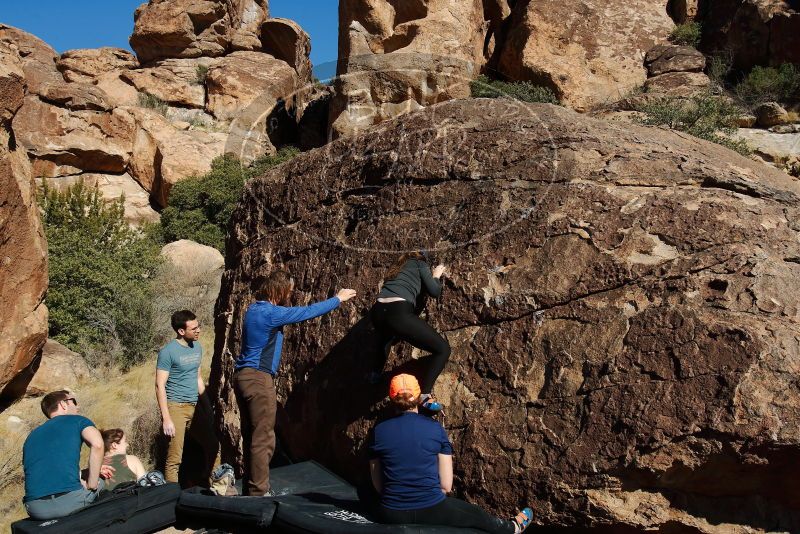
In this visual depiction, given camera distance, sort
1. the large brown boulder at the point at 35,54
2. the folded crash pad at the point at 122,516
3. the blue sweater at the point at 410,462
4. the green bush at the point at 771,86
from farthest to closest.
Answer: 1. the large brown boulder at the point at 35,54
2. the green bush at the point at 771,86
3. the folded crash pad at the point at 122,516
4. the blue sweater at the point at 410,462

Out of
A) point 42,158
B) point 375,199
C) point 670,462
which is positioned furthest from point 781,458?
point 42,158

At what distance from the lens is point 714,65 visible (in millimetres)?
17922

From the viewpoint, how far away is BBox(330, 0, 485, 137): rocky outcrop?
59.5 feet

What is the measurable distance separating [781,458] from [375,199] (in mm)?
2927

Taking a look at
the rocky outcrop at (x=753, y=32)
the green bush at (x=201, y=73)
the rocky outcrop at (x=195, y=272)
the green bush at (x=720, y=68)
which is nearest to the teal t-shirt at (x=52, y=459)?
the rocky outcrop at (x=195, y=272)

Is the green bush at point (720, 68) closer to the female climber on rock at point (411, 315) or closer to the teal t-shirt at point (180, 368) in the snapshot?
the female climber on rock at point (411, 315)

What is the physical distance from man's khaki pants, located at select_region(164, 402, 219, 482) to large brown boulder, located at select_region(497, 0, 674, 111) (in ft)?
47.9

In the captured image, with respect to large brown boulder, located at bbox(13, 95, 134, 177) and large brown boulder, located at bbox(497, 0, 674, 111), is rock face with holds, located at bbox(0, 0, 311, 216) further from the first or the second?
large brown boulder, located at bbox(497, 0, 674, 111)

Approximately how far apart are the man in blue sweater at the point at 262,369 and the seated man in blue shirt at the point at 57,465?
0.84 metres

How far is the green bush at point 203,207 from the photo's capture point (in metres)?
21.3

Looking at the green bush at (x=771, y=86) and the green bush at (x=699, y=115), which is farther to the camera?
the green bush at (x=771, y=86)

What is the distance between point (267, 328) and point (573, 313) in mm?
1723

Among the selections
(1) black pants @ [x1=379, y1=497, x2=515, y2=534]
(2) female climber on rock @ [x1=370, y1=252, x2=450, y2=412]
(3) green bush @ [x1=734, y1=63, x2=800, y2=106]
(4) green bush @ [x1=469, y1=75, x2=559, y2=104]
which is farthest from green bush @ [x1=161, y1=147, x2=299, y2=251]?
(1) black pants @ [x1=379, y1=497, x2=515, y2=534]

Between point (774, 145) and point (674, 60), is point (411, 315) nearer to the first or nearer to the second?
point (774, 145)
